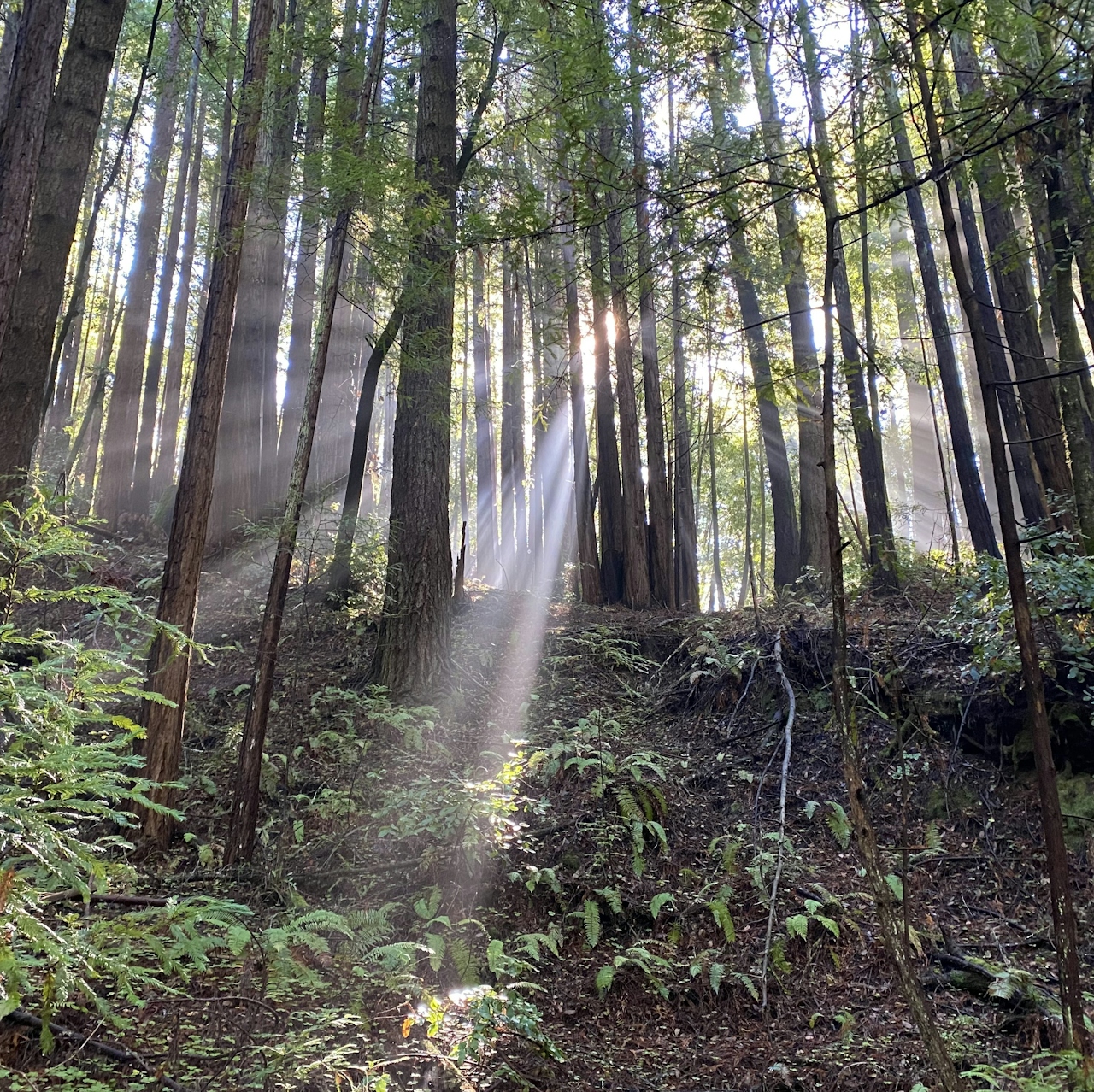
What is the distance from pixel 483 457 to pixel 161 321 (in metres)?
8.83

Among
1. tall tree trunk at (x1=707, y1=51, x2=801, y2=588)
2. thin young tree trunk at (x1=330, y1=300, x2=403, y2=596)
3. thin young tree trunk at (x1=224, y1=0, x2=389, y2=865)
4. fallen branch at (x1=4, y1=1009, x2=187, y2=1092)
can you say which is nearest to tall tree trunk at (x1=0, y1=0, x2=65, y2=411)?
thin young tree trunk at (x1=224, y1=0, x2=389, y2=865)

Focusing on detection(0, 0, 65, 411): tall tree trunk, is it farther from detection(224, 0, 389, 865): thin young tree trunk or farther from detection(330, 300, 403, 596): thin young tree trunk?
detection(330, 300, 403, 596): thin young tree trunk

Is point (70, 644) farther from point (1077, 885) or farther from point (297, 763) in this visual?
point (1077, 885)

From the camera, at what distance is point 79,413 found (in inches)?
1022

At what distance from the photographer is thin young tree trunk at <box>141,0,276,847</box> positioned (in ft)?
18.8

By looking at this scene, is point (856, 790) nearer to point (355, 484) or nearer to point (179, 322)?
point (355, 484)

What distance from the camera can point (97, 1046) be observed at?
10.1 ft

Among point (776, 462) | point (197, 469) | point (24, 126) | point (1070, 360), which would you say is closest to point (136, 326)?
point (197, 469)

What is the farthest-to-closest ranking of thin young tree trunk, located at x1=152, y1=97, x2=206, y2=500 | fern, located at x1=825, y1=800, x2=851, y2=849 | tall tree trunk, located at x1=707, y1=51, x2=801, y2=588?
thin young tree trunk, located at x1=152, y1=97, x2=206, y2=500 → tall tree trunk, located at x1=707, y1=51, x2=801, y2=588 → fern, located at x1=825, y1=800, x2=851, y2=849

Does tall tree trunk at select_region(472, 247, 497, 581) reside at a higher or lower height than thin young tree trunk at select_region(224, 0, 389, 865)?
higher

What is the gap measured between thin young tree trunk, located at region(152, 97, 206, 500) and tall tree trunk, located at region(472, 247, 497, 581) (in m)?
7.47

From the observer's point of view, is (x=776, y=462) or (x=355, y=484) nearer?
(x=355, y=484)

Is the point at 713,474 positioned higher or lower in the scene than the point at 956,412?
higher

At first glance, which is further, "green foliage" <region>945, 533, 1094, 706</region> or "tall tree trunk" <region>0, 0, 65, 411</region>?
"green foliage" <region>945, 533, 1094, 706</region>
